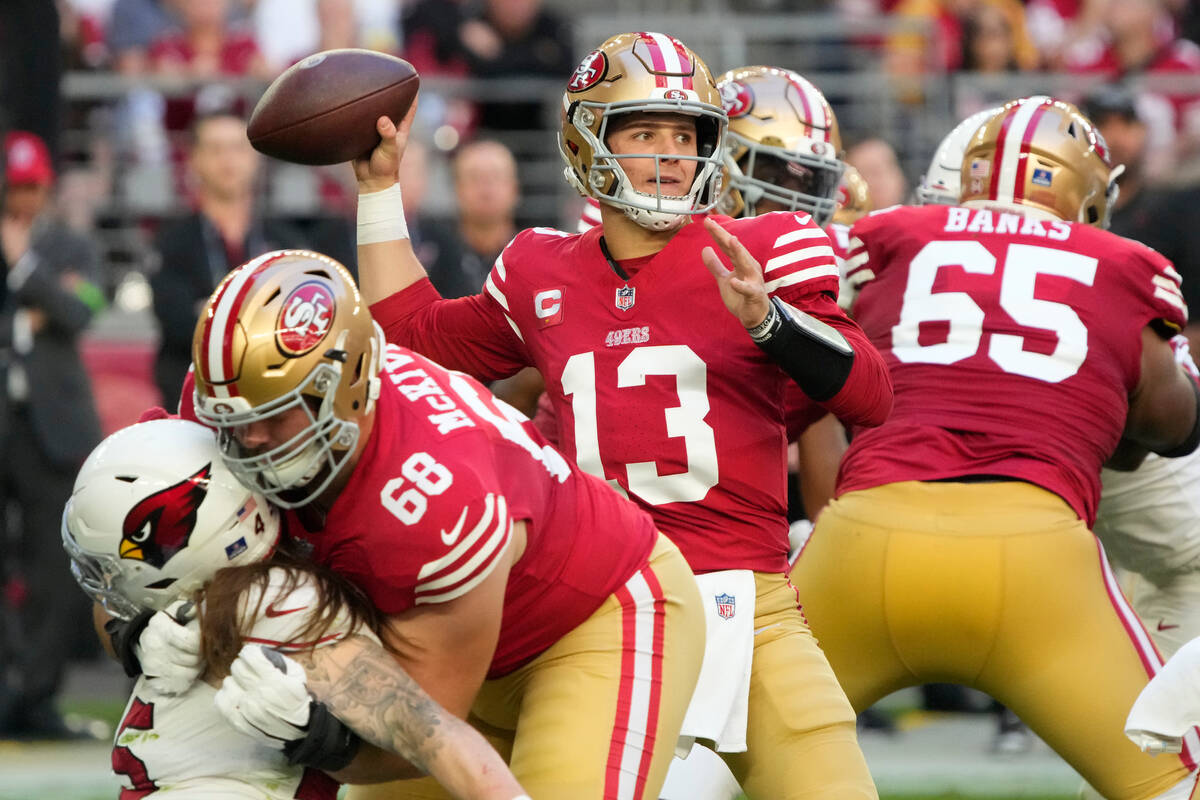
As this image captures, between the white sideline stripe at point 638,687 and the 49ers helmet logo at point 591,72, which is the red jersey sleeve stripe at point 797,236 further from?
the white sideline stripe at point 638,687

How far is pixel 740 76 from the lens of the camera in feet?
15.6

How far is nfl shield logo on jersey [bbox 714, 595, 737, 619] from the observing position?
3.52 metres

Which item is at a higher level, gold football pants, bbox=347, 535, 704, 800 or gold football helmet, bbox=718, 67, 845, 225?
gold football helmet, bbox=718, 67, 845, 225

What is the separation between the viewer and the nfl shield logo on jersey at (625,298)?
361cm

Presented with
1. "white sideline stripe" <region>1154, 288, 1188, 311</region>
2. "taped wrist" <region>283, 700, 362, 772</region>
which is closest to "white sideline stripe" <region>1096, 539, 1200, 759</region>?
"white sideline stripe" <region>1154, 288, 1188, 311</region>

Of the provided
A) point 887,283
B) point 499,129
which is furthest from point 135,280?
point 887,283

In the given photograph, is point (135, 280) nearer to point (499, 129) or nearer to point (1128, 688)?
point (499, 129)

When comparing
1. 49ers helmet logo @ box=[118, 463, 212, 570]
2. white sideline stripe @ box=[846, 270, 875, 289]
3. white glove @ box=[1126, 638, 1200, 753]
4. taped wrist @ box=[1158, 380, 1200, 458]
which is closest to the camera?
49ers helmet logo @ box=[118, 463, 212, 570]

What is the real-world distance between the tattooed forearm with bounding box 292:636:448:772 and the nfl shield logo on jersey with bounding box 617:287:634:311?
1007mm

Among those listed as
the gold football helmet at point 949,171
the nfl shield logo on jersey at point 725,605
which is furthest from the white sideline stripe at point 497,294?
the gold football helmet at point 949,171

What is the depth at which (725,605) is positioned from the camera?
11.6 feet

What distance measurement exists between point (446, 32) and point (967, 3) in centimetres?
307

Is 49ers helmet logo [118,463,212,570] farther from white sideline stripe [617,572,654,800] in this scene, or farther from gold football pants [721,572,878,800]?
gold football pants [721,572,878,800]

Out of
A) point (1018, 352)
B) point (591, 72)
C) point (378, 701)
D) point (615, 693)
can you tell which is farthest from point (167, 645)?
point (1018, 352)
